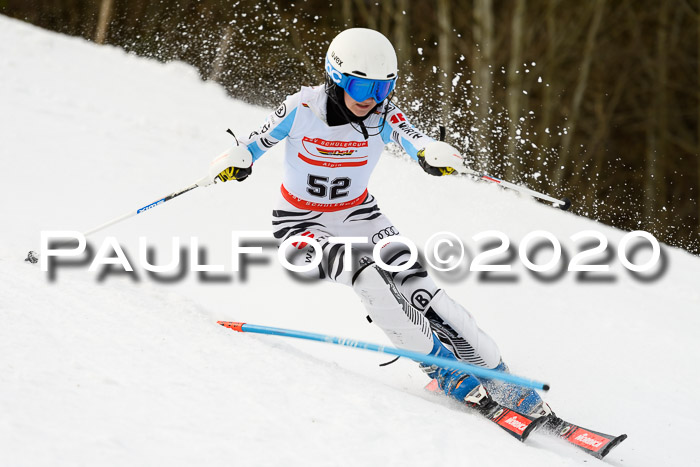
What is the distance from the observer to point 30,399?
2.51 m

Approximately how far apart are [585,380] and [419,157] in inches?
65.4

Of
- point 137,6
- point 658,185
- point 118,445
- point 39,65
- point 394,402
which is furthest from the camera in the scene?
point 658,185

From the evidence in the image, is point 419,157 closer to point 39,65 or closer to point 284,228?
point 284,228

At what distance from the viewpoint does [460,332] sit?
3846 mm

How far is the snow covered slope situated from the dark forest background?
27.4ft

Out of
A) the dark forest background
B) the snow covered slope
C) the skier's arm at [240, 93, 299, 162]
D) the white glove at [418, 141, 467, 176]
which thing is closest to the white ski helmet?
the skier's arm at [240, 93, 299, 162]

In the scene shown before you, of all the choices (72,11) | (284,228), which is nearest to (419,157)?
(284,228)

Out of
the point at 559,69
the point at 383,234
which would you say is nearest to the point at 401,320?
the point at 383,234

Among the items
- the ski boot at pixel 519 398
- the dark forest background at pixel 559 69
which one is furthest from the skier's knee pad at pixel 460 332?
the dark forest background at pixel 559 69

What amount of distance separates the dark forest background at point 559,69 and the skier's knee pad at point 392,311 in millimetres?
12576

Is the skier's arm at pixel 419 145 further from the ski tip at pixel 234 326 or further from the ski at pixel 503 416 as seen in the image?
the ski tip at pixel 234 326

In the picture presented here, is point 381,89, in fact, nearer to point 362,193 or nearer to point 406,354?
point 362,193

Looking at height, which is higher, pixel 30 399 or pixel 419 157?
pixel 419 157

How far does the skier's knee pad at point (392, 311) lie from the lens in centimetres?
367
